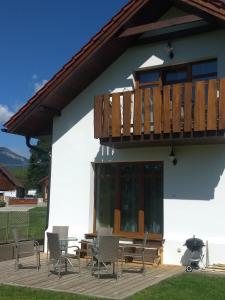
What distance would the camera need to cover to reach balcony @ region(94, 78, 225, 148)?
10.0 meters


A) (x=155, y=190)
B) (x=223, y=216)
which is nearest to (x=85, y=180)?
(x=155, y=190)

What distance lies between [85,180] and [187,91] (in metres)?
4.09

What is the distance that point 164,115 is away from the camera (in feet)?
34.7

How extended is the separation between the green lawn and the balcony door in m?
2.96

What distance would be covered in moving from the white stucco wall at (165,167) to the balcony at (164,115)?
0.65 metres

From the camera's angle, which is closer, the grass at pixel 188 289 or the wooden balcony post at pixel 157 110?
the grass at pixel 188 289

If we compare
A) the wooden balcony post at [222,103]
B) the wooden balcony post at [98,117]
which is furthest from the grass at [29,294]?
the wooden balcony post at [222,103]

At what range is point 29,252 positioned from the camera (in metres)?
12.1

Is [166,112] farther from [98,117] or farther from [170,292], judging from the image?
[170,292]

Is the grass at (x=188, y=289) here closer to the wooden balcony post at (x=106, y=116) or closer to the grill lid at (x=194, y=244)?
the grill lid at (x=194, y=244)

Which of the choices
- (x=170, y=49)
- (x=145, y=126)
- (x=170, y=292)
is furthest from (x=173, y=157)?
(x=170, y=292)

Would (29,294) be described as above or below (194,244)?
below

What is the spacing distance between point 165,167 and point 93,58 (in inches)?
136

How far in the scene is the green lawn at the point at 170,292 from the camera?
300 inches
